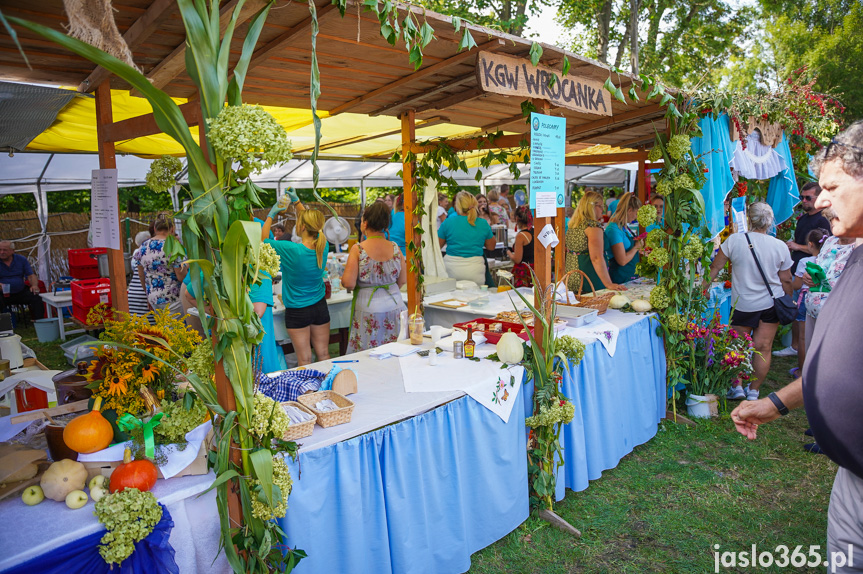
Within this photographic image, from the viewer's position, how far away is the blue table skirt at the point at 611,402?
3.19 metres

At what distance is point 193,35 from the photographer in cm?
146

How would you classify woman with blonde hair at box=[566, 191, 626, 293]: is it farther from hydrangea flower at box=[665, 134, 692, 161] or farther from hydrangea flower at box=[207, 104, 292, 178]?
hydrangea flower at box=[207, 104, 292, 178]

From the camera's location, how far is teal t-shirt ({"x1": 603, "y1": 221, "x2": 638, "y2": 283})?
5.34 metres

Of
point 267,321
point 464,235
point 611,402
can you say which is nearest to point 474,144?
point 611,402

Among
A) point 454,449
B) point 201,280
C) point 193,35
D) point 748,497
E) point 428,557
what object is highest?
point 193,35

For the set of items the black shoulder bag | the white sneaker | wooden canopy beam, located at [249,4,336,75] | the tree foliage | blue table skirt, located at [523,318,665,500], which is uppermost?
the tree foliage

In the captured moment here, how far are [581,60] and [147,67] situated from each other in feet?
7.28

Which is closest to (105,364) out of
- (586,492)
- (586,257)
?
(586,492)

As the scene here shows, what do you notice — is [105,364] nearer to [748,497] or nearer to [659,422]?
[748,497]

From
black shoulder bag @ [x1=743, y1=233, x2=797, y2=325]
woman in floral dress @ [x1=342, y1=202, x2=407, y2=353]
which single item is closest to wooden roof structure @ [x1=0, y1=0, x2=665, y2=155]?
woman in floral dress @ [x1=342, y1=202, x2=407, y2=353]

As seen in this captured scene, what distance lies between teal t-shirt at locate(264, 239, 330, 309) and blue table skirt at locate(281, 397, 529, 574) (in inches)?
82.4

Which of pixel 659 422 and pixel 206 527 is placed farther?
pixel 659 422

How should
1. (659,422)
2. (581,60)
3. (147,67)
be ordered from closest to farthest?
1. (147,67)
2. (581,60)
3. (659,422)

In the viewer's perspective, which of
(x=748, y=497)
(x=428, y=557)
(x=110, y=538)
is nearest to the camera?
(x=110, y=538)
